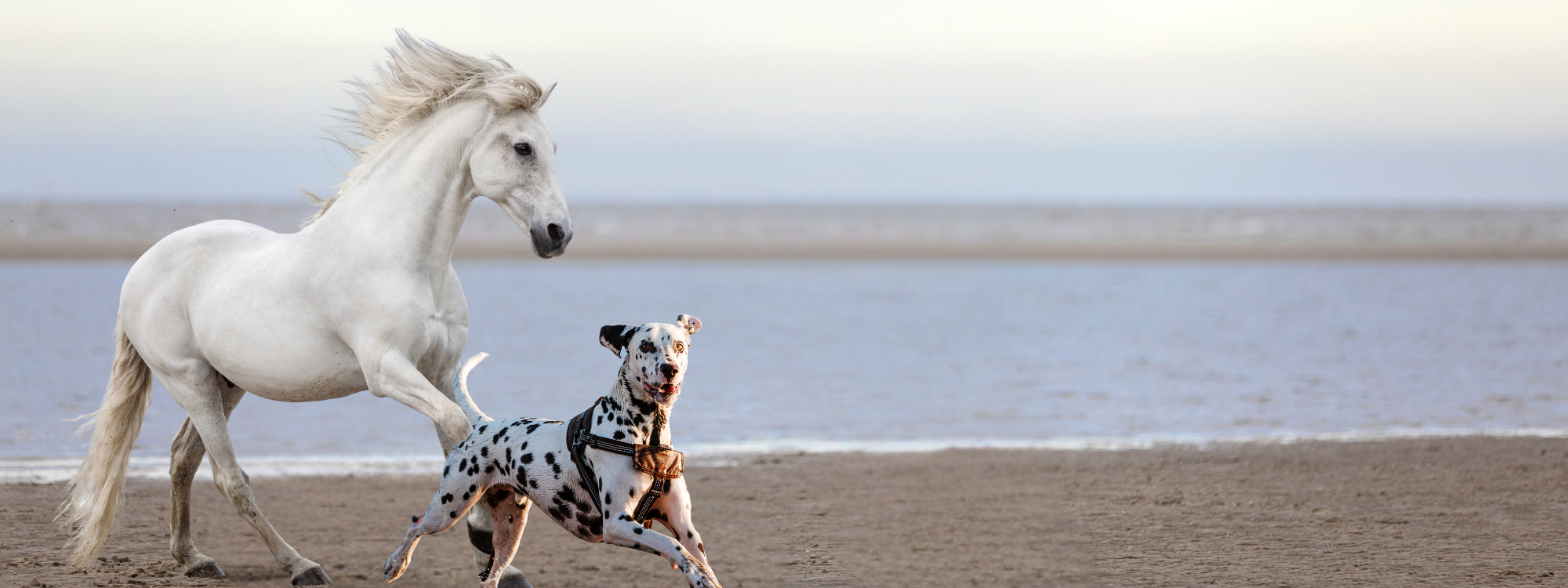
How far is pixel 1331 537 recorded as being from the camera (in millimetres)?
6043

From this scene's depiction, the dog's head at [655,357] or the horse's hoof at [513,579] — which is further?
the horse's hoof at [513,579]

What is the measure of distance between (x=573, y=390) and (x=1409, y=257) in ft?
97.1

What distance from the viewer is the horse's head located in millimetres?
4055

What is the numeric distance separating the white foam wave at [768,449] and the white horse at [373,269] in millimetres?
3160

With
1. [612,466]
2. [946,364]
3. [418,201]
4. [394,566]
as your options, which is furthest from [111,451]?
[946,364]

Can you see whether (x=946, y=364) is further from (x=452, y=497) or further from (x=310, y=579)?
(x=452, y=497)

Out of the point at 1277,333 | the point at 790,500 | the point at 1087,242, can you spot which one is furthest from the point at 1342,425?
the point at 1087,242

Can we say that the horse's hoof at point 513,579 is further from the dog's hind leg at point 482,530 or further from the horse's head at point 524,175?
the horse's head at point 524,175

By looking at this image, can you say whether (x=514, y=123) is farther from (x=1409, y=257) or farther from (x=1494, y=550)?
(x=1409, y=257)

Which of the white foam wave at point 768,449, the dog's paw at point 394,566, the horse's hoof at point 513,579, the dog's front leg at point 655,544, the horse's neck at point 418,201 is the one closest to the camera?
the dog's front leg at point 655,544

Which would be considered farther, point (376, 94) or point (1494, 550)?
point (1494, 550)

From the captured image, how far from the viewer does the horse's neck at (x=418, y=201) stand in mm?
4297

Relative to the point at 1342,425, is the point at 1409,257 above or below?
above

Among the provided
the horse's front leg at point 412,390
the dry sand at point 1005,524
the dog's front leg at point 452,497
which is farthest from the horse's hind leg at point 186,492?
the dog's front leg at point 452,497
